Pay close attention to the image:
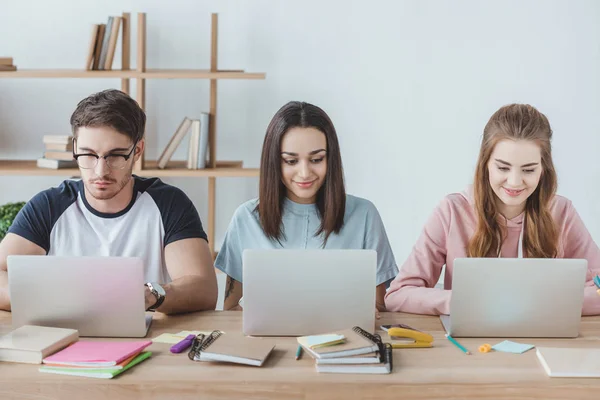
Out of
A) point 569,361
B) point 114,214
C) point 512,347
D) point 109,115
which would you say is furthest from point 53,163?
point 569,361

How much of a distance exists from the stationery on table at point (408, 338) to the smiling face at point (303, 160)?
2.01 feet

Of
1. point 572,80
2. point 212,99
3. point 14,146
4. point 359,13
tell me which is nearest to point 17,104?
point 14,146

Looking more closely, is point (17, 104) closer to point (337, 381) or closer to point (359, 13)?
point (359, 13)

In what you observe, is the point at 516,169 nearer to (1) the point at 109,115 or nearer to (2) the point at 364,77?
(1) the point at 109,115

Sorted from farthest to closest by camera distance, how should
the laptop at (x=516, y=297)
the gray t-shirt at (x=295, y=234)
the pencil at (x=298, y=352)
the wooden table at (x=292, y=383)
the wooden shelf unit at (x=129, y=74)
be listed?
1. the wooden shelf unit at (x=129, y=74)
2. the gray t-shirt at (x=295, y=234)
3. the laptop at (x=516, y=297)
4. the pencil at (x=298, y=352)
5. the wooden table at (x=292, y=383)

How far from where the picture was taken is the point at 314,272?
1.76 metres

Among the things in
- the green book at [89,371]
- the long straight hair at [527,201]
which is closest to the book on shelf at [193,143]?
the long straight hair at [527,201]

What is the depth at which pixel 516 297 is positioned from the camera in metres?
1.80

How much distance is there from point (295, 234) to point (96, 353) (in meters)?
0.89

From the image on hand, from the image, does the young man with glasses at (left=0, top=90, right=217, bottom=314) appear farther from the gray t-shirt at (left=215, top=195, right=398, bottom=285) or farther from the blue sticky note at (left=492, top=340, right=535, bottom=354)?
the blue sticky note at (left=492, top=340, right=535, bottom=354)

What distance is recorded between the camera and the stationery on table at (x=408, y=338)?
176cm

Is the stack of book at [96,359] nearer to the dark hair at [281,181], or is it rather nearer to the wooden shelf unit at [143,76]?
the dark hair at [281,181]

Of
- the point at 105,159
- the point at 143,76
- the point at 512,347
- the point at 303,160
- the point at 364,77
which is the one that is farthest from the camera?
the point at 364,77

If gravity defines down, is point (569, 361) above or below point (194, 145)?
below
